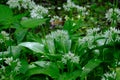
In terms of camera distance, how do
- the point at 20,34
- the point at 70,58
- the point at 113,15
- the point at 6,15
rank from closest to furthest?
1. the point at 70,58
2. the point at 113,15
3. the point at 6,15
4. the point at 20,34

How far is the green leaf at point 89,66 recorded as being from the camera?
11.4 feet

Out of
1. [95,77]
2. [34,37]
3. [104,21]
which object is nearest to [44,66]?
[95,77]

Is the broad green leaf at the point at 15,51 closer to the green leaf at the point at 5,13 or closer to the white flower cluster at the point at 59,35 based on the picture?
the green leaf at the point at 5,13

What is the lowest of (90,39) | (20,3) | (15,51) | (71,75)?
(71,75)

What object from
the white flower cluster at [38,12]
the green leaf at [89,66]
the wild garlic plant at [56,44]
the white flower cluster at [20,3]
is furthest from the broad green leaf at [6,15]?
the green leaf at [89,66]

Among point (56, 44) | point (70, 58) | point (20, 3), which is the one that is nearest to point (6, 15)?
point (20, 3)

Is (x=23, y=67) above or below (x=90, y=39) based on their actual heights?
below

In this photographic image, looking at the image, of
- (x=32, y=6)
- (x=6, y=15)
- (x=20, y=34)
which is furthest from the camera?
(x=20, y=34)

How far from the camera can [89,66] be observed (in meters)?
3.53

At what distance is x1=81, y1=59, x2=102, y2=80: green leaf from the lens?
347 cm

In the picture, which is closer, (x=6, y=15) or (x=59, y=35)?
(x=59, y=35)

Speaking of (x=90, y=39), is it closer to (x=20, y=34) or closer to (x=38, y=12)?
(x=38, y=12)

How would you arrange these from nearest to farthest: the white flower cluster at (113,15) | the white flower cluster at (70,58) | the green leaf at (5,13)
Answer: the white flower cluster at (70,58)
the white flower cluster at (113,15)
the green leaf at (5,13)

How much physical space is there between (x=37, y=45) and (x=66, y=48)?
28 centimetres
